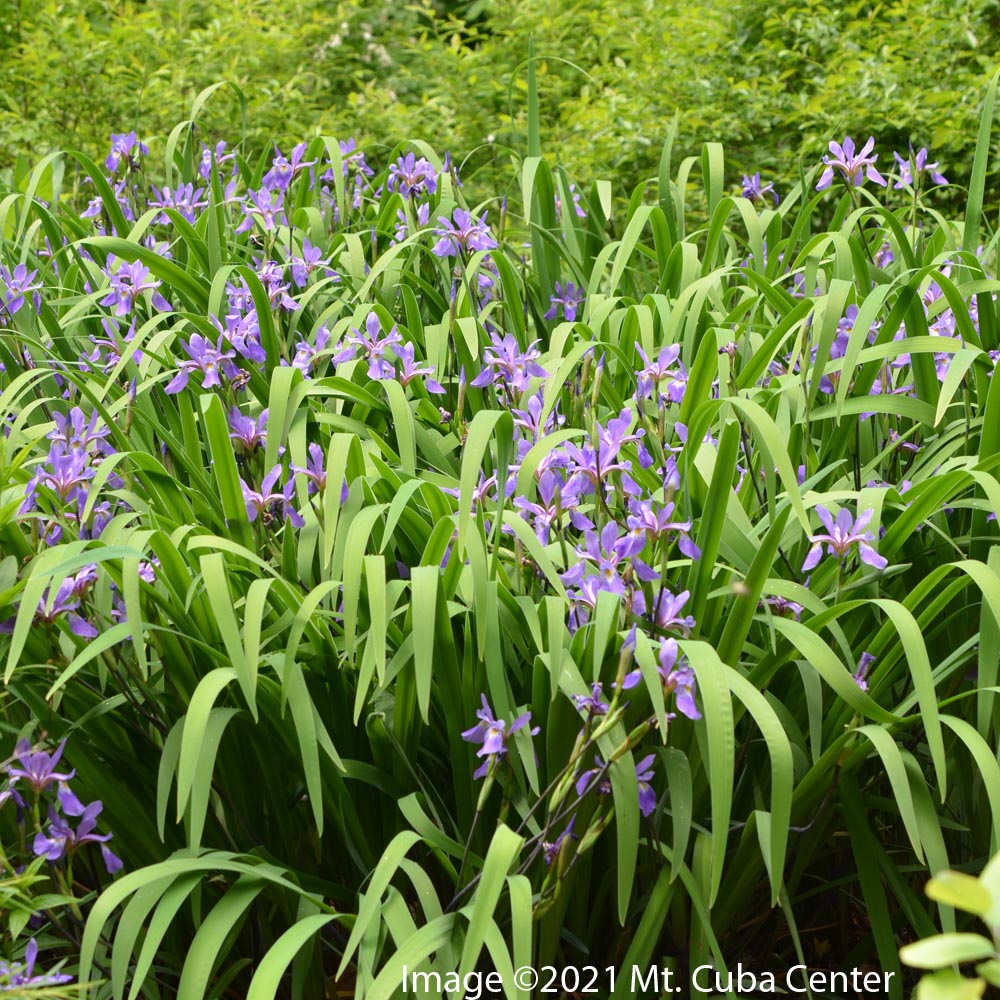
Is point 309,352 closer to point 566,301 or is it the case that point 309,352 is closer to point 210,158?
point 566,301

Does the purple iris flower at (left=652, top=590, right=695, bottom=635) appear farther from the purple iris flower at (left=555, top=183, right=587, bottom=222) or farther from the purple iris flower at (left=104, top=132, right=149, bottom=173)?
the purple iris flower at (left=104, top=132, right=149, bottom=173)

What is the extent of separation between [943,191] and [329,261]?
276 cm

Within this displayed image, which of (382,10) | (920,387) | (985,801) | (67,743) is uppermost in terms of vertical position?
(382,10)

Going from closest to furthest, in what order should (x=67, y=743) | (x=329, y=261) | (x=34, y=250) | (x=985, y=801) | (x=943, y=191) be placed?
(x=67, y=743)
(x=985, y=801)
(x=329, y=261)
(x=34, y=250)
(x=943, y=191)

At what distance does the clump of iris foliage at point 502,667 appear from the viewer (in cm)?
134

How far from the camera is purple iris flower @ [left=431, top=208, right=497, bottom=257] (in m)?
2.34

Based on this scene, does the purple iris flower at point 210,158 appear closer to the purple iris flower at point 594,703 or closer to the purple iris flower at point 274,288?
the purple iris flower at point 274,288

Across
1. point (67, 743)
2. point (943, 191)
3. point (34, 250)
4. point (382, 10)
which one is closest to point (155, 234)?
point (34, 250)

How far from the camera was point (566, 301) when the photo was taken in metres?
2.44

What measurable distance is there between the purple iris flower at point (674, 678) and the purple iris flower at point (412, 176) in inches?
69.4

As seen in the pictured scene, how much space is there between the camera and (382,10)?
6.68 meters

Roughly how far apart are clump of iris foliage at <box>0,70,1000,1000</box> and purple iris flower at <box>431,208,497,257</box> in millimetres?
363

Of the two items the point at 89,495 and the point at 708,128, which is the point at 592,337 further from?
the point at 708,128

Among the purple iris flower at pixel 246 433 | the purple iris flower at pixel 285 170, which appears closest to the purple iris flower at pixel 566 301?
the purple iris flower at pixel 285 170
